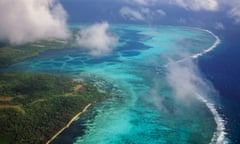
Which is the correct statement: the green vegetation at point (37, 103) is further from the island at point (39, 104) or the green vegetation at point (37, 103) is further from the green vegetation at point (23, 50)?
the green vegetation at point (23, 50)

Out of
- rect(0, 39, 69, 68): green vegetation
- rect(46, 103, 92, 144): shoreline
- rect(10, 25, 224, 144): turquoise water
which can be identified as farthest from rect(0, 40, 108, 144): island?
rect(0, 39, 69, 68): green vegetation

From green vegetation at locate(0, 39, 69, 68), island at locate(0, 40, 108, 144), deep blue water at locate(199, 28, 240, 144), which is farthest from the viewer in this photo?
green vegetation at locate(0, 39, 69, 68)

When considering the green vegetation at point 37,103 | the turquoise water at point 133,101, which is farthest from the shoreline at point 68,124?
the turquoise water at point 133,101

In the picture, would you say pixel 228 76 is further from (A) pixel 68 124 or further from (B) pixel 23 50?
(B) pixel 23 50

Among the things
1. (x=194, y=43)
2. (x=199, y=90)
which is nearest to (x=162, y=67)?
(x=199, y=90)

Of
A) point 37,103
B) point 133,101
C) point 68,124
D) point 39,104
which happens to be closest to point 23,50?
point 37,103

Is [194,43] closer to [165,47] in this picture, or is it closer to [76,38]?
[165,47]

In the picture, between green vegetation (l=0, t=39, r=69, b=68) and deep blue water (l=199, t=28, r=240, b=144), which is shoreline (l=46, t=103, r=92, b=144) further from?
green vegetation (l=0, t=39, r=69, b=68)
